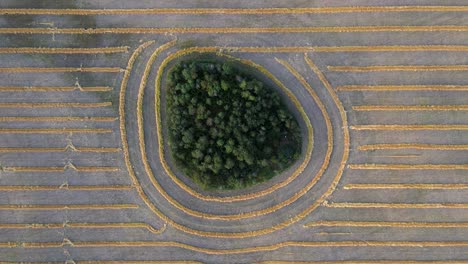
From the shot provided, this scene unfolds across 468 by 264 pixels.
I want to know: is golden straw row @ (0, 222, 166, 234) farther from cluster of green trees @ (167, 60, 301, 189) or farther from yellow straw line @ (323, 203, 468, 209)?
yellow straw line @ (323, 203, 468, 209)

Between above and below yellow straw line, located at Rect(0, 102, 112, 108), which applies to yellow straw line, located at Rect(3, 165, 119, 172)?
below

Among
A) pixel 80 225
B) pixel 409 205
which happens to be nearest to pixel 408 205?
pixel 409 205

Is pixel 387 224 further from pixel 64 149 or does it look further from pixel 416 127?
pixel 64 149

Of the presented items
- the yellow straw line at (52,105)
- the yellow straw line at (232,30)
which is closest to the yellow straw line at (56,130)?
the yellow straw line at (52,105)

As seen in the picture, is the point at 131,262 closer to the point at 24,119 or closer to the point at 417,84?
the point at 24,119

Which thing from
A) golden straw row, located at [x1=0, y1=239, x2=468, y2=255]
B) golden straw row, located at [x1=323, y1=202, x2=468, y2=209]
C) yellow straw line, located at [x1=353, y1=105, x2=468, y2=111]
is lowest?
golden straw row, located at [x1=0, y1=239, x2=468, y2=255]

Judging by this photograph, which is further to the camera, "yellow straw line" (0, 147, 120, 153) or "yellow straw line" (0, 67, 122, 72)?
"yellow straw line" (0, 147, 120, 153)

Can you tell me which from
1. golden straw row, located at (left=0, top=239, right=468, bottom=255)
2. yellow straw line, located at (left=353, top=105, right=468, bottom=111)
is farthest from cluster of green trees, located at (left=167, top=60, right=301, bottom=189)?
yellow straw line, located at (left=353, top=105, right=468, bottom=111)

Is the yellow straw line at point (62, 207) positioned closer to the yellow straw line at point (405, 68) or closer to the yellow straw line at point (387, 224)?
the yellow straw line at point (387, 224)

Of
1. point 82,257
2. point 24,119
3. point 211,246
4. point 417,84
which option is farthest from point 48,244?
point 417,84
